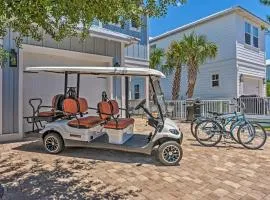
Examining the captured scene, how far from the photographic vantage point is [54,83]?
33.0ft

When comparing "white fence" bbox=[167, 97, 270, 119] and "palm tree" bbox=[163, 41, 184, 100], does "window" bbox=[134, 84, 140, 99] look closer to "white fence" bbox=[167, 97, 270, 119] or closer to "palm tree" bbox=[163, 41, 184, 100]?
"palm tree" bbox=[163, 41, 184, 100]

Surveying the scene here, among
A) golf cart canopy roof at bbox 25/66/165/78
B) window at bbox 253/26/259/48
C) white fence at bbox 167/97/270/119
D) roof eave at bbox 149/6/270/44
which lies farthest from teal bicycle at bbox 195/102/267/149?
window at bbox 253/26/259/48

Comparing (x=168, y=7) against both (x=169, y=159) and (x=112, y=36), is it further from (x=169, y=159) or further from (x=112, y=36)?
(x=112, y=36)

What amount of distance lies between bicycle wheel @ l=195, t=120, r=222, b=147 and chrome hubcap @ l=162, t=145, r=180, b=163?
2397mm

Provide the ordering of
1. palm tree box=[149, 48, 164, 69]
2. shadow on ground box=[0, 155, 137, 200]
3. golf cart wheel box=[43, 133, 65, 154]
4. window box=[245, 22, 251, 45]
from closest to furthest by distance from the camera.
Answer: shadow on ground box=[0, 155, 137, 200] < golf cart wheel box=[43, 133, 65, 154] < window box=[245, 22, 251, 45] < palm tree box=[149, 48, 164, 69]

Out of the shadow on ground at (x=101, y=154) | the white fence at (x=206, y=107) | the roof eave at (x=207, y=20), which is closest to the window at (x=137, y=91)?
the roof eave at (x=207, y=20)

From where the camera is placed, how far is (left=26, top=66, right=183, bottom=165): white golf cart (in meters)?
6.07

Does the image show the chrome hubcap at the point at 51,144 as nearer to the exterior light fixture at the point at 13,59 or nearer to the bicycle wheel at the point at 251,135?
the exterior light fixture at the point at 13,59

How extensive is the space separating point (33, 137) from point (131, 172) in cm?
480

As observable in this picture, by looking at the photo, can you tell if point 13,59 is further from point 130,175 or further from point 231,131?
point 231,131

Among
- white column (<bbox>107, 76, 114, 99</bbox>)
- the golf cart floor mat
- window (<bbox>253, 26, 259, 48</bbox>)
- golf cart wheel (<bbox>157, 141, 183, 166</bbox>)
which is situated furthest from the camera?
window (<bbox>253, 26, 259, 48</bbox>)

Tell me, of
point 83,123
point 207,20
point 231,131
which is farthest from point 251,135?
point 207,20

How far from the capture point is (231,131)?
7945 millimetres

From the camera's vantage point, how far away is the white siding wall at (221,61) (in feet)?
59.3
